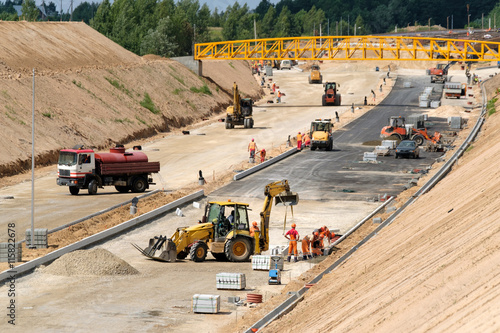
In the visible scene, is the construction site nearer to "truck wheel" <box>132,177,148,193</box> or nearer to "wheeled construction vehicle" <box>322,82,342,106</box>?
"truck wheel" <box>132,177,148,193</box>

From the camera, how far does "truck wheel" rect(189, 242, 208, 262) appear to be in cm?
2907

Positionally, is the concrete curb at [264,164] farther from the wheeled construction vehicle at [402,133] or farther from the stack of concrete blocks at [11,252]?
the stack of concrete blocks at [11,252]

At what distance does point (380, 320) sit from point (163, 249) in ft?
46.0

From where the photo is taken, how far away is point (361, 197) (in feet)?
139

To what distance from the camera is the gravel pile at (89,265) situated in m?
26.8

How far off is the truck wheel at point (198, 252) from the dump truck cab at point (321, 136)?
30710mm

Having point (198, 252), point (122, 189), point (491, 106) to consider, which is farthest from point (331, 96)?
point (198, 252)

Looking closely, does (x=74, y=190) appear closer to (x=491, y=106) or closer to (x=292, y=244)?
(x=292, y=244)

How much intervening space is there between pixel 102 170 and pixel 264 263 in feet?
54.8

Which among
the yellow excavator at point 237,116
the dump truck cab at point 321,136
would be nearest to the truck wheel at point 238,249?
the dump truck cab at point 321,136

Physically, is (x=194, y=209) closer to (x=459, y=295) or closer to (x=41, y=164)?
(x=41, y=164)

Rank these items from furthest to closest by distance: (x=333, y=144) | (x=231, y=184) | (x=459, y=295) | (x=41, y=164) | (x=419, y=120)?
(x=419, y=120)
(x=333, y=144)
(x=41, y=164)
(x=231, y=184)
(x=459, y=295)

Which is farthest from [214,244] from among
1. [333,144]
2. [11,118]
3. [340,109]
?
[340,109]

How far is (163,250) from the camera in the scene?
29.4m
